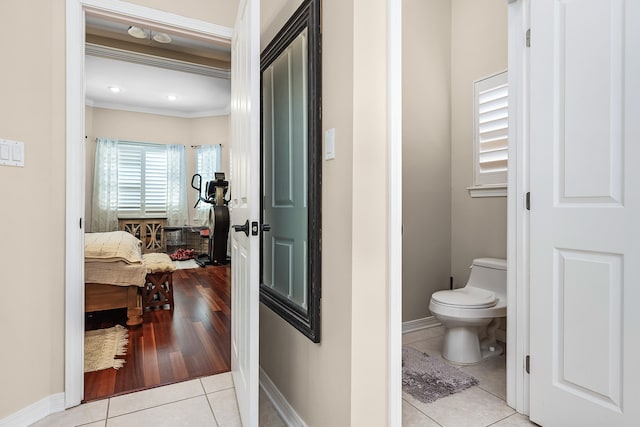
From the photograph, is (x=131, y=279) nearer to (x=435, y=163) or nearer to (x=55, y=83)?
(x=55, y=83)

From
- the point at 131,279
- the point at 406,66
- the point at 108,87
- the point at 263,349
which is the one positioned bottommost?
the point at 263,349

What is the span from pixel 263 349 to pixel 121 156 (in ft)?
19.8

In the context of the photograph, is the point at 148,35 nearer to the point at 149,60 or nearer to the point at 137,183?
the point at 149,60

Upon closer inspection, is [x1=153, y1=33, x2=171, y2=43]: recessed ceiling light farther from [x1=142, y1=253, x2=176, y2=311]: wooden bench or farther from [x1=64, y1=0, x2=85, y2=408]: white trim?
[x1=142, y1=253, x2=176, y2=311]: wooden bench

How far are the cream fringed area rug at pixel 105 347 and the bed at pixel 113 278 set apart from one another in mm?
190

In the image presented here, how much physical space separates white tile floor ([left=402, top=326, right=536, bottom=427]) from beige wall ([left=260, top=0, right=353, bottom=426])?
0.57m

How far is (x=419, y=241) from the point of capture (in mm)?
2945

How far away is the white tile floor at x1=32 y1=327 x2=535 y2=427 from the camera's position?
174 cm

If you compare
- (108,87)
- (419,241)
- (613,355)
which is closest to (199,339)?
(419,241)

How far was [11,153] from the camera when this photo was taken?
1697 mm

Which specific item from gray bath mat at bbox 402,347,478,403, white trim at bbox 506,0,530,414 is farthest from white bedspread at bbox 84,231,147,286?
white trim at bbox 506,0,530,414

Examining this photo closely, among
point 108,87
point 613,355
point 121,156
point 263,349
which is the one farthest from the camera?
point 121,156

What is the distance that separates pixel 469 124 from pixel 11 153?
9.96ft

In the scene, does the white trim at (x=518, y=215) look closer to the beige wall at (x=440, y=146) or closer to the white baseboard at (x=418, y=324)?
the beige wall at (x=440, y=146)
